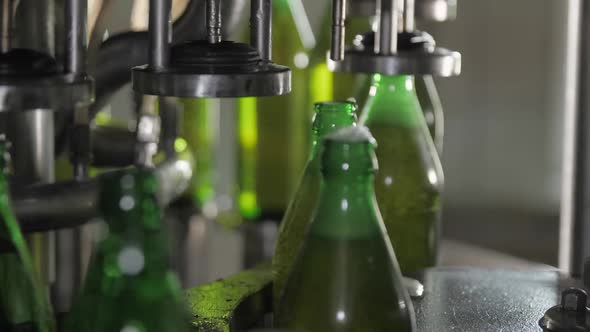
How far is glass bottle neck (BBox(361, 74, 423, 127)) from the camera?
0.71 meters

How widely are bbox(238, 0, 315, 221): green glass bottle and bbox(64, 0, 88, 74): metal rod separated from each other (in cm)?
75

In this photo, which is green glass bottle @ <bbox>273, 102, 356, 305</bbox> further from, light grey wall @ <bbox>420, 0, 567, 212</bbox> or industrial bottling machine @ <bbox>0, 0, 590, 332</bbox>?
light grey wall @ <bbox>420, 0, 567, 212</bbox>

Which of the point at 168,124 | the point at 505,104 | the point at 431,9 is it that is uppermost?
the point at 431,9

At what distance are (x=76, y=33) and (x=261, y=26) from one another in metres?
0.10

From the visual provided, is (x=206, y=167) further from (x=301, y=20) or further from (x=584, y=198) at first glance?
(x=584, y=198)

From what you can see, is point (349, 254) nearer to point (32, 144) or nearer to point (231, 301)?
point (231, 301)

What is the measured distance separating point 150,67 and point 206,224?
774 millimetres

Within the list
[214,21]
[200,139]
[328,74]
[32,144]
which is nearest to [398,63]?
[214,21]

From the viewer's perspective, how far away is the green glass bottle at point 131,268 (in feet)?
1.22

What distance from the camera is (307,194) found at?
604mm

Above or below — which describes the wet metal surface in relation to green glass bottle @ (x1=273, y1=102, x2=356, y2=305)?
below

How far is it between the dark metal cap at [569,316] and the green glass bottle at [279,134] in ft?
2.37

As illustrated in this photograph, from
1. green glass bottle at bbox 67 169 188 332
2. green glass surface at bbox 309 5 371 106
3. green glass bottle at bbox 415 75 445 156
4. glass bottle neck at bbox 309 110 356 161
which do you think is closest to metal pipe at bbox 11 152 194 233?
glass bottle neck at bbox 309 110 356 161

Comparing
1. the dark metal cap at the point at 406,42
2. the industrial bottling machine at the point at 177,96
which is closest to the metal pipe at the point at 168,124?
the industrial bottling machine at the point at 177,96
